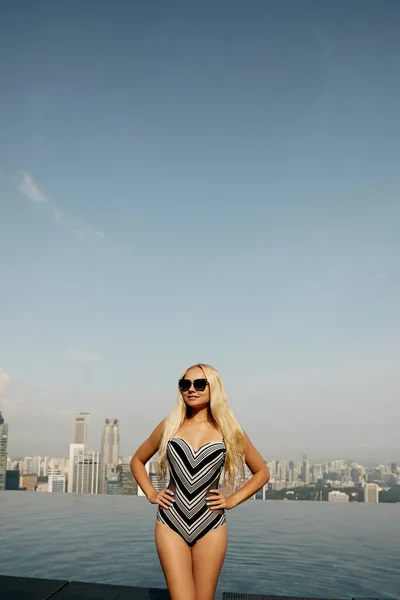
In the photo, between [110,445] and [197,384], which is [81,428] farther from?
[197,384]

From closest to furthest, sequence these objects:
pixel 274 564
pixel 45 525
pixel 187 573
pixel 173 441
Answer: pixel 187 573, pixel 173 441, pixel 274 564, pixel 45 525

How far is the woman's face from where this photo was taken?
2.94 meters

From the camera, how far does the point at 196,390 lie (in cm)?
294

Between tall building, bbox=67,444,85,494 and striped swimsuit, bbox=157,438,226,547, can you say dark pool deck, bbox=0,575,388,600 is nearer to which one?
striped swimsuit, bbox=157,438,226,547

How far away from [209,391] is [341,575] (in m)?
12.4

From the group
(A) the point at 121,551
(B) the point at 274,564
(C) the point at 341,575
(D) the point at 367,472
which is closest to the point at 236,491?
(C) the point at 341,575

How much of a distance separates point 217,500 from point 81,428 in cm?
12025

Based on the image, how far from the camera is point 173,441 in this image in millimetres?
2828

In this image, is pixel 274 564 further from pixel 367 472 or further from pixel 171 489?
pixel 367 472

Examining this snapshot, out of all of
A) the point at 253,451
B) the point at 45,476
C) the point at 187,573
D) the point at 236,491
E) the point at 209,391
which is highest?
the point at 209,391

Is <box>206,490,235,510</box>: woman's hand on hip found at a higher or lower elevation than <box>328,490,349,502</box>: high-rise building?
higher

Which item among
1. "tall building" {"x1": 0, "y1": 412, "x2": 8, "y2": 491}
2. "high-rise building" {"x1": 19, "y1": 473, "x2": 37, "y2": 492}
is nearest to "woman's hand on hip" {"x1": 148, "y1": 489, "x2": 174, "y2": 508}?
"tall building" {"x1": 0, "y1": 412, "x2": 8, "y2": 491}

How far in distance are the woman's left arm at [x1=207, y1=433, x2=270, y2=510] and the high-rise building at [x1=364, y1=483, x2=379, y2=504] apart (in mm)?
66135

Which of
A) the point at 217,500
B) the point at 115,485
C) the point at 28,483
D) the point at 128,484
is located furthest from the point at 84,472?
the point at 217,500
